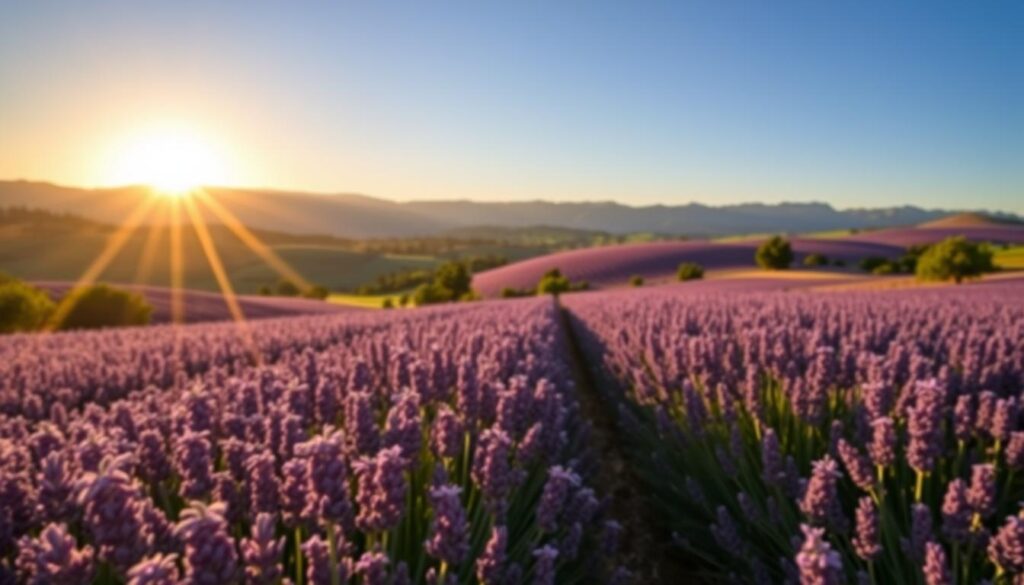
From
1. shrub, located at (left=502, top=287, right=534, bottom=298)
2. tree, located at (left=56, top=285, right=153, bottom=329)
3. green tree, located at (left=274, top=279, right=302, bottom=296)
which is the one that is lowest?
green tree, located at (left=274, top=279, right=302, bottom=296)

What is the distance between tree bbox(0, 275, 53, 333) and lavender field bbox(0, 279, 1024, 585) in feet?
51.3

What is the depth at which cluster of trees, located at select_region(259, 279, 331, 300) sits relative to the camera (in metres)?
52.7

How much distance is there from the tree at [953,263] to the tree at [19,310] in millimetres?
32360

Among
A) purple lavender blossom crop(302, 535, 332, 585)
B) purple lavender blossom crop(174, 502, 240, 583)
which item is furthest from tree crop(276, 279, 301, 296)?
purple lavender blossom crop(174, 502, 240, 583)

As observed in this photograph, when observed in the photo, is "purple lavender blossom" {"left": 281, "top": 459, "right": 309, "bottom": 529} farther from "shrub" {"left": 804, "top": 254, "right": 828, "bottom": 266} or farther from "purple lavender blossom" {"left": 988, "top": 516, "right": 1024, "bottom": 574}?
"shrub" {"left": 804, "top": 254, "right": 828, "bottom": 266}

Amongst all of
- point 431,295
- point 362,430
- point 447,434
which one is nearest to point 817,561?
point 447,434

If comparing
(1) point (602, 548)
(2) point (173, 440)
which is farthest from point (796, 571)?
(2) point (173, 440)

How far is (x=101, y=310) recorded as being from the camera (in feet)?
66.0

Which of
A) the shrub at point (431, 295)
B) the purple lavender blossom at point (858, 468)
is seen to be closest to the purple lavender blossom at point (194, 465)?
the purple lavender blossom at point (858, 468)

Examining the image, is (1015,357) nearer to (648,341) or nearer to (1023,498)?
(1023,498)

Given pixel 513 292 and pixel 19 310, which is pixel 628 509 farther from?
pixel 513 292

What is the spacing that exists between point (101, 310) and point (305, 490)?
22.1m

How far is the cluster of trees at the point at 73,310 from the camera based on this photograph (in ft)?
59.2

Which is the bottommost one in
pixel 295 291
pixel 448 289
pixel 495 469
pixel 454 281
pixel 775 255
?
pixel 295 291
